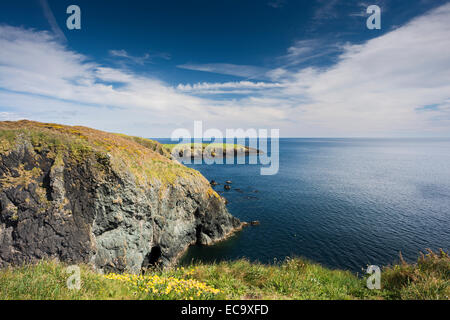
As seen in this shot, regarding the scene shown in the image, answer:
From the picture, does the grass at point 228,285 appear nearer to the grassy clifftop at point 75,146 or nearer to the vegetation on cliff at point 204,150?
the grassy clifftop at point 75,146

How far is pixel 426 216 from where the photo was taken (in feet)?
124

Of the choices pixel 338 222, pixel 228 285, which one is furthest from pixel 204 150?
pixel 228 285

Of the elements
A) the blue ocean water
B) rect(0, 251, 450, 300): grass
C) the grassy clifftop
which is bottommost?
the blue ocean water

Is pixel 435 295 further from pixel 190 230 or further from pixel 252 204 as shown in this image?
pixel 252 204

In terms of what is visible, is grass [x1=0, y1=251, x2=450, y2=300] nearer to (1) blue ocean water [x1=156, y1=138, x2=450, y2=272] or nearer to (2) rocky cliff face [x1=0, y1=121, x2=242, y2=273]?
(2) rocky cliff face [x1=0, y1=121, x2=242, y2=273]

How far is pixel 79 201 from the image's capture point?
17594 mm

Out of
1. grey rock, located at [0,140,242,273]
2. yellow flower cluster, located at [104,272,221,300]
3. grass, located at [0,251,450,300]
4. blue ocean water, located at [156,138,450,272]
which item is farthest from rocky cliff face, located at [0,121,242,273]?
yellow flower cluster, located at [104,272,221,300]

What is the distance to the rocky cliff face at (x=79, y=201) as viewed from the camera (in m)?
15.5

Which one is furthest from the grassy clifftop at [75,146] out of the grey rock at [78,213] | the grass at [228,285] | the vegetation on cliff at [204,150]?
the vegetation on cliff at [204,150]

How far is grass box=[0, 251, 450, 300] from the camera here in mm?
6809

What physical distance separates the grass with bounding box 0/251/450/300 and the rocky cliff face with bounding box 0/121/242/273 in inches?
315

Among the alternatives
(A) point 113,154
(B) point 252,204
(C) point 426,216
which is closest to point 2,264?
(A) point 113,154

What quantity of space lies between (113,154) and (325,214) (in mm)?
39466

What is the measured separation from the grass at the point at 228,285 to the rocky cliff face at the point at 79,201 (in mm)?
7995
